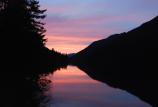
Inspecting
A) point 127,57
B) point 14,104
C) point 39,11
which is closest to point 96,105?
point 14,104

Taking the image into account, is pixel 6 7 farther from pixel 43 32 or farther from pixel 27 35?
pixel 43 32

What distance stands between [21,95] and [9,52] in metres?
21.3

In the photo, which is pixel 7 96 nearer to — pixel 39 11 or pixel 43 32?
pixel 39 11

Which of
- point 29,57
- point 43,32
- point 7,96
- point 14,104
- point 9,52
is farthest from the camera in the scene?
point 43,32

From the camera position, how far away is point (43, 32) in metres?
84.1

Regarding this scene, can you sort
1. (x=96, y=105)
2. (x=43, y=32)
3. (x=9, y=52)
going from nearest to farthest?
(x=96, y=105)
(x=9, y=52)
(x=43, y=32)

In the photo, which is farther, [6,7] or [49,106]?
[6,7]

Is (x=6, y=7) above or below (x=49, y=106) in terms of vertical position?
above

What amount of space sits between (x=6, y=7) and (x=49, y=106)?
103 ft

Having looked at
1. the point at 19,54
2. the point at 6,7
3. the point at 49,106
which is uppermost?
the point at 6,7

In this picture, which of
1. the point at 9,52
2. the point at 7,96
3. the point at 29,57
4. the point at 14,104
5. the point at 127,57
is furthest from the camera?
the point at 127,57

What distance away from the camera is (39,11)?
77312mm

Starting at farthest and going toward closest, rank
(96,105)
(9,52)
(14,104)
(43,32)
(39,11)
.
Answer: (43,32) < (39,11) < (9,52) < (96,105) < (14,104)

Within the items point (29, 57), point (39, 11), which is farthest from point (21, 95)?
point (39, 11)
